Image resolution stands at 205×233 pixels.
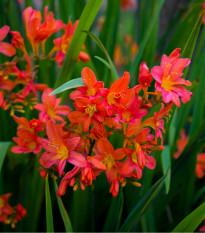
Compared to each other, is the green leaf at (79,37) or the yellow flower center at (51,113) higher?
the green leaf at (79,37)

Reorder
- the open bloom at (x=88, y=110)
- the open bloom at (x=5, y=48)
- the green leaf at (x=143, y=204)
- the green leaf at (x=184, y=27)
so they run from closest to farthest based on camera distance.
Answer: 1. the open bloom at (x=88, y=110)
2. the green leaf at (x=143, y=204)
3. the open bloom at (x=5, y=48)
4. the green leaf at (x=184, y=27)

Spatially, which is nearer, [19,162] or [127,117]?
[127,117]

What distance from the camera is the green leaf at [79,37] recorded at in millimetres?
881

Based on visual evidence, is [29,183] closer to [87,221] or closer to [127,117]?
[87,221]

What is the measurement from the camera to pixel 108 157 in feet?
2.65

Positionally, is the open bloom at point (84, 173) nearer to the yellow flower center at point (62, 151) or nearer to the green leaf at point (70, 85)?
the yellow flower center at point (62, 151)

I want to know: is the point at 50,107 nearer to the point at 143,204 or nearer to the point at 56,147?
the point at 56,147

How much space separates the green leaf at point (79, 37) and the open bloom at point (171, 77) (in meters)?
0.25

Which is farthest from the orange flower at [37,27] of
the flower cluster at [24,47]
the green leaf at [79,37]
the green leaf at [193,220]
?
the green leaf at [193,220]

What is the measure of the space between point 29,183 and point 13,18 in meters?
0.74

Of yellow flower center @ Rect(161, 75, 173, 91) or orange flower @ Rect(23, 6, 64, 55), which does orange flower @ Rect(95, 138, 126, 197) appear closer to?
yellow flower center @ Rect(161, 75, 173, 91)

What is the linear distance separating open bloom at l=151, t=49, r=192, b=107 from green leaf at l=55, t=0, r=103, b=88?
249mm

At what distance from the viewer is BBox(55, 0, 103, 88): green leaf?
88 cm

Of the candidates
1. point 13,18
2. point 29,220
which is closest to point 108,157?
point 29,220
